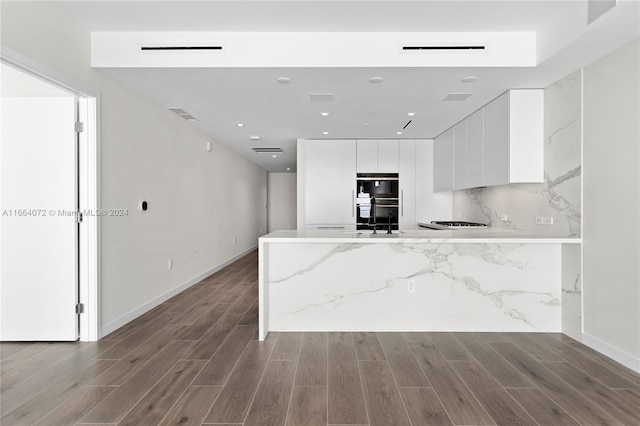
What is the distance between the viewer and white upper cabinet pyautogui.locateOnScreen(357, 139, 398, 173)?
19.6ft

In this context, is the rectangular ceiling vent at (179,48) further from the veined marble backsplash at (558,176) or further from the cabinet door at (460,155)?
the cabinet door at (460,155)

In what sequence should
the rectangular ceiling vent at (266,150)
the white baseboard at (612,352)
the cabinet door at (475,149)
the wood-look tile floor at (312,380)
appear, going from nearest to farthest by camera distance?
the wood-look tile floor at (312,380), the white baseboard at (612,352), the cabinet door at (475,149), the rectangular ceiling vent at (266,150)

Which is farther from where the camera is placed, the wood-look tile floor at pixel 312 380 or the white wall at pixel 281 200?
the white wall at pixel 281 200

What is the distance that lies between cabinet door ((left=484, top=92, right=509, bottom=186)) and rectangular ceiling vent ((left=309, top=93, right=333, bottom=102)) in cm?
179

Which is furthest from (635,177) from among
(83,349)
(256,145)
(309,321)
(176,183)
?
(256,145)

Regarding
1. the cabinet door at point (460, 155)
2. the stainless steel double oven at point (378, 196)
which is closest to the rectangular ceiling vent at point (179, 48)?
the cabinet door at point (460, 155)

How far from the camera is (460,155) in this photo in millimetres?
4906

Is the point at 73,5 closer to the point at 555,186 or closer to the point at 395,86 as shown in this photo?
the point at 395,86

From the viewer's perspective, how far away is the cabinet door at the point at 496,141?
144 inches

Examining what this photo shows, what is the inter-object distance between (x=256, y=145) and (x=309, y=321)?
164 inches

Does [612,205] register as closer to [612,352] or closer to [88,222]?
[612,352]

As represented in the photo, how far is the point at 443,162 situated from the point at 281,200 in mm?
6911

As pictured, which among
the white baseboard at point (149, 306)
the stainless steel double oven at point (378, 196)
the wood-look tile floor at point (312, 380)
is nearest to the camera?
the wood-look tile floor at point (312, 380)

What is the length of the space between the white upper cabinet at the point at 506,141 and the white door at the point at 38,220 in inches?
159
